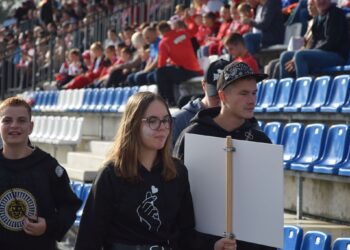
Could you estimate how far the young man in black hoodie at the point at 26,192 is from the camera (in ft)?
15.2

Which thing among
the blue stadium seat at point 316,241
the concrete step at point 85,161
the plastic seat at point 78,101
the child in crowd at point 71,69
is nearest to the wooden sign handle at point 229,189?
the blue stadium seat at point 316,241

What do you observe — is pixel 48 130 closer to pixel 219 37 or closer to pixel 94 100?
pixel 94 100

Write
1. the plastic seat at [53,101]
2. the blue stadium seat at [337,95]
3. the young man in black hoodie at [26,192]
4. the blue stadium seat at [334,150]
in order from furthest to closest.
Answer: the plastic seat at [53,101], the blue stadium seat at [337,95], the blue stadium seat at [334,150], the young man in black hoodie at [26,192]

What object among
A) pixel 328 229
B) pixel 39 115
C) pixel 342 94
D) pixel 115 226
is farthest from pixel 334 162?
pixel 39 115

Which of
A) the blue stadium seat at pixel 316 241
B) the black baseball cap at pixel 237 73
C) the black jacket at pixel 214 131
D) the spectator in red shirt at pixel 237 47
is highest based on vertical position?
the spectator in red shirt at pixel 237 47

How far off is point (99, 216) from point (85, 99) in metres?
11.8

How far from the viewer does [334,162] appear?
7441 mm

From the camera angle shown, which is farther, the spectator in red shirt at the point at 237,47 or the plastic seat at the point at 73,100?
the plastic seat at the point at 73,100

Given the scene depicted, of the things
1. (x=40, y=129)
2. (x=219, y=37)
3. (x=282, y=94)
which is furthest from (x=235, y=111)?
(x=40, y=129)

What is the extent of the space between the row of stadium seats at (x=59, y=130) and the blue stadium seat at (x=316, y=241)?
893cm

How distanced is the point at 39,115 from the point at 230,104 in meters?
13.7

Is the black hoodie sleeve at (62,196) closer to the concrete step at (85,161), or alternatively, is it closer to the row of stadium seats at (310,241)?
the row of stadium seats at (310,241)

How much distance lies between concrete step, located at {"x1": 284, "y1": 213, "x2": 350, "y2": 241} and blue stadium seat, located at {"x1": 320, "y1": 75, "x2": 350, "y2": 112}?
142 cm

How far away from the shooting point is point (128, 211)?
13.4 feet
